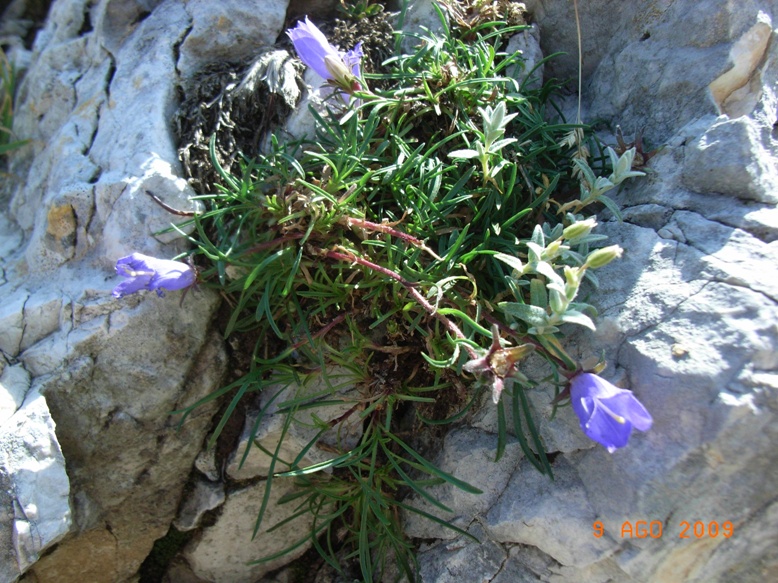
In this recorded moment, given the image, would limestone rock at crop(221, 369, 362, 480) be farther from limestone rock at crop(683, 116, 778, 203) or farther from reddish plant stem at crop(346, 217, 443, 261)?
limestone rock at crop(683, 116, 778, 203)

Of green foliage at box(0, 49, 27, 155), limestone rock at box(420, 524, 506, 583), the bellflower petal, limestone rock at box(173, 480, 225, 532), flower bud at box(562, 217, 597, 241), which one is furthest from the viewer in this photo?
green foliage at box(0, 49, 27, 155)

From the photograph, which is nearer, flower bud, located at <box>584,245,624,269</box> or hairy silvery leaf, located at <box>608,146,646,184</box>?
flower bud, located at <box>584,245,624,269</box>

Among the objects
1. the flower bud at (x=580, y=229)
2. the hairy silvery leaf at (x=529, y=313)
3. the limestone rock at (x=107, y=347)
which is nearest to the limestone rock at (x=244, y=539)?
the limestone rock at (x=107, y=347)

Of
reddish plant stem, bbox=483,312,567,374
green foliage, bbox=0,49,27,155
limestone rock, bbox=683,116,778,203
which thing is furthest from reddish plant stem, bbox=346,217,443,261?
green foliage, bbox=0,49,27,155

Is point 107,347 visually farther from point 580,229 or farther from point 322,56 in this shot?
point 580,229

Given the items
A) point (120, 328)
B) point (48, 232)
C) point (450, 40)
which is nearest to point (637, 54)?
point (450, 40)

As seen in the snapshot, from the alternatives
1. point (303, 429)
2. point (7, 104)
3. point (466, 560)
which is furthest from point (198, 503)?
point (7, 104)
